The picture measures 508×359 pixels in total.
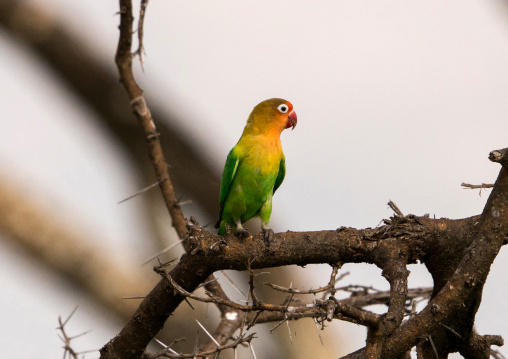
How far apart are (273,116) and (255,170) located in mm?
780

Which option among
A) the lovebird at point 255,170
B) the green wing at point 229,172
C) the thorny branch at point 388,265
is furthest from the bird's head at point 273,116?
the thorny branch at point 388,265

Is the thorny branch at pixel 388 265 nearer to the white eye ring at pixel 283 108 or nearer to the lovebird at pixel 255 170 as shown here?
the lovebird at pixel 255 170

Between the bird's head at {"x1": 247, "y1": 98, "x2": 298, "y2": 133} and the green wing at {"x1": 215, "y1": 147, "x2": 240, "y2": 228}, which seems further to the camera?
the bird's head at {"x1": 247, "y1": 98, "x2": 298, "y2": 133}

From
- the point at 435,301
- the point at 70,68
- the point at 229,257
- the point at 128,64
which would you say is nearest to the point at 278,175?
the point at 128,64

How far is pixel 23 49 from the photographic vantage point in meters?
8.59

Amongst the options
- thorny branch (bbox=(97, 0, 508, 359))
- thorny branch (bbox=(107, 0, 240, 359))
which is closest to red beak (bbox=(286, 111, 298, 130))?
thorny branch (bbox=(107, 0, 240, 359))

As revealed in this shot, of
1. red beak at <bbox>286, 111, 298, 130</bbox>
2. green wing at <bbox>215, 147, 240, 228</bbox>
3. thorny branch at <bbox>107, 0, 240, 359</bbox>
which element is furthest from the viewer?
red beak at <bbox>286, 111, 298, 130</bbox>

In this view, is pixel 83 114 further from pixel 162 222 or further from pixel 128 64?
pixel 128 64

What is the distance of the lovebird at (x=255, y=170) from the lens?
6086 mm

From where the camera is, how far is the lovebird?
6.09 m

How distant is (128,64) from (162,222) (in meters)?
3.39

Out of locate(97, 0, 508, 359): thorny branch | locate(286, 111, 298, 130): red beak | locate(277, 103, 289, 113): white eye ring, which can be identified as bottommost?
locate(97, 0, 508, 359): thorny branch

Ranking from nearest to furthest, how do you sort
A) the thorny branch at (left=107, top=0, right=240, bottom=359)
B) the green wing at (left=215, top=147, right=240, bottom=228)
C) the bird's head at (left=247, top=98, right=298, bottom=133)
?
1. the thorny branch at (left=107, top=0, right=240, bottom=359)
2. the green wing at (left=215, top=147, right=240, bottom=228)
3. the bird's head at (left=247, top=98, right=298, bottom=133)

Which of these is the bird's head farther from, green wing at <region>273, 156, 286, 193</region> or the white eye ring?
green wing at <region>273, 156, 286, 193</region>
